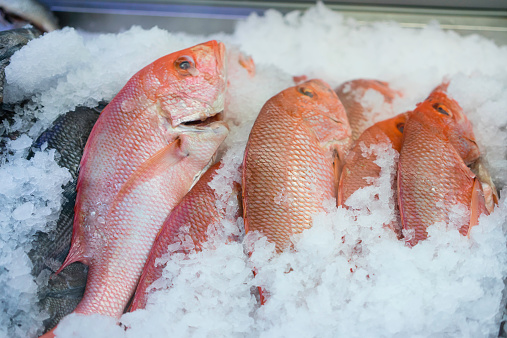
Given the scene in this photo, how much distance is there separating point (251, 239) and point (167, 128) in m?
0.49

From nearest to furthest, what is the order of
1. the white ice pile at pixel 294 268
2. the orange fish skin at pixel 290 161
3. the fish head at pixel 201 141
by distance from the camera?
the white ice pile at pixel 294 268
the orange fish skin at pixel 290 161
the fish head at pixel 201 141

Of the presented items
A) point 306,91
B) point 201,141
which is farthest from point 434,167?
point 201,141

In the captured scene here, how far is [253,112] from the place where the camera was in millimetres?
1581

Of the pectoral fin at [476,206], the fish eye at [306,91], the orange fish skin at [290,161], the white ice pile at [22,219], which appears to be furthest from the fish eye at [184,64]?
the pectoral fin at [476,206]

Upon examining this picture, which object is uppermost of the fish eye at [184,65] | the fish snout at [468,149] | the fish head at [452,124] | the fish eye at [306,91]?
the fish eye at [184,65]

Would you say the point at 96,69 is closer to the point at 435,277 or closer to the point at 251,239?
the point at 251,239

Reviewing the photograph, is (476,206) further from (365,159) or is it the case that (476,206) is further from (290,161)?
(290,161)

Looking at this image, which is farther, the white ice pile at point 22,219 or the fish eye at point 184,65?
the fish eye at point 184,65

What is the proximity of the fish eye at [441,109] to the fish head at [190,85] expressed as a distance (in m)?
0.79

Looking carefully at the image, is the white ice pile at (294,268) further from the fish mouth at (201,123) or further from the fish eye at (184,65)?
the fish eye at (184,65)

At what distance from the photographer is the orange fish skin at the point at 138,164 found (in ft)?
3.93

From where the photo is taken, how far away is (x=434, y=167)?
3.98 feet

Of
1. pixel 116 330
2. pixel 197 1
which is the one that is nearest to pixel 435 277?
pixel 116 330

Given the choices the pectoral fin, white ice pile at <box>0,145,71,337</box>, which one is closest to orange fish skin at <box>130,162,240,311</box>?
white ice pile at <box>0,145,71,337</box>
